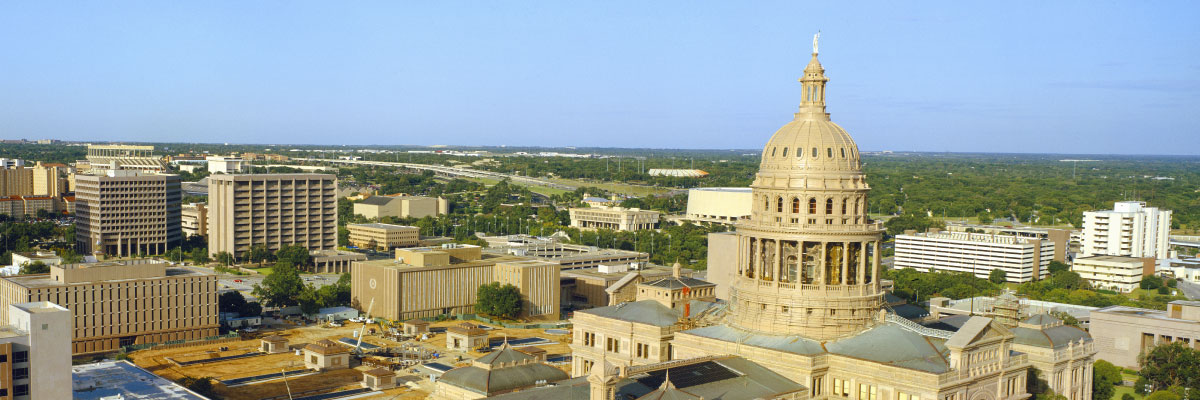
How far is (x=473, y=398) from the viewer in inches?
2539

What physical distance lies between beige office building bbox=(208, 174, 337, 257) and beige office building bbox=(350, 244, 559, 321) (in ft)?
205

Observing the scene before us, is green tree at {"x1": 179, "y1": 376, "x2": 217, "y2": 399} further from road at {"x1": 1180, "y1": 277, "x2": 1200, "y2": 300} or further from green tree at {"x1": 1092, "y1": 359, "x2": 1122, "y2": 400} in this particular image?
road at {"x1": 1180, "y1": 277, "x2": 1200, "y2": 300}

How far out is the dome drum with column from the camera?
69.0 m

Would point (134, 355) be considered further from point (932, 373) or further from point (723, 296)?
point (932, 373)

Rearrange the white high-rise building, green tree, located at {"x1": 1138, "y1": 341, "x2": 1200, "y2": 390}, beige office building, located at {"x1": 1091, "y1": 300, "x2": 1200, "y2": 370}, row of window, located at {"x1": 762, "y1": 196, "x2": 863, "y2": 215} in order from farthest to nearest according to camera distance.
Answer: the white high-rise building → beige office building, located at {"x1": 1091, "y1": 300, "x2": 1200, "y2": 370} → green tree, located at {"x1": 1138, "y1": 341, "x2": 1200, "y2": 390} → row of window, located at {"x1": 762, "y1": 196, "x2": 863, "y2": 215}

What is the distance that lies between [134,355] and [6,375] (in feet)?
146

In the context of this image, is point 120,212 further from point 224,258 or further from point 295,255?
point 295,255

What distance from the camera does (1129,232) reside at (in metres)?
188

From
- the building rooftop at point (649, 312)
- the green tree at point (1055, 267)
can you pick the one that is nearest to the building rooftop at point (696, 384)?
the building rooftop at point (649, 312)

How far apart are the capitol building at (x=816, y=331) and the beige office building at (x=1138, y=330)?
25065mm

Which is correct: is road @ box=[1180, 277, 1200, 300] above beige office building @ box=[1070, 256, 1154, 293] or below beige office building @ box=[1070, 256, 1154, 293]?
below

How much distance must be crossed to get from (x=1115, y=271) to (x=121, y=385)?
142772mm

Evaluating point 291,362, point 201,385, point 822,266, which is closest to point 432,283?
point 291,362

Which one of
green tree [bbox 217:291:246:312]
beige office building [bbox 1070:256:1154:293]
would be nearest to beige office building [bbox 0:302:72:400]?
green tree [bbox 217:291:246:312]
